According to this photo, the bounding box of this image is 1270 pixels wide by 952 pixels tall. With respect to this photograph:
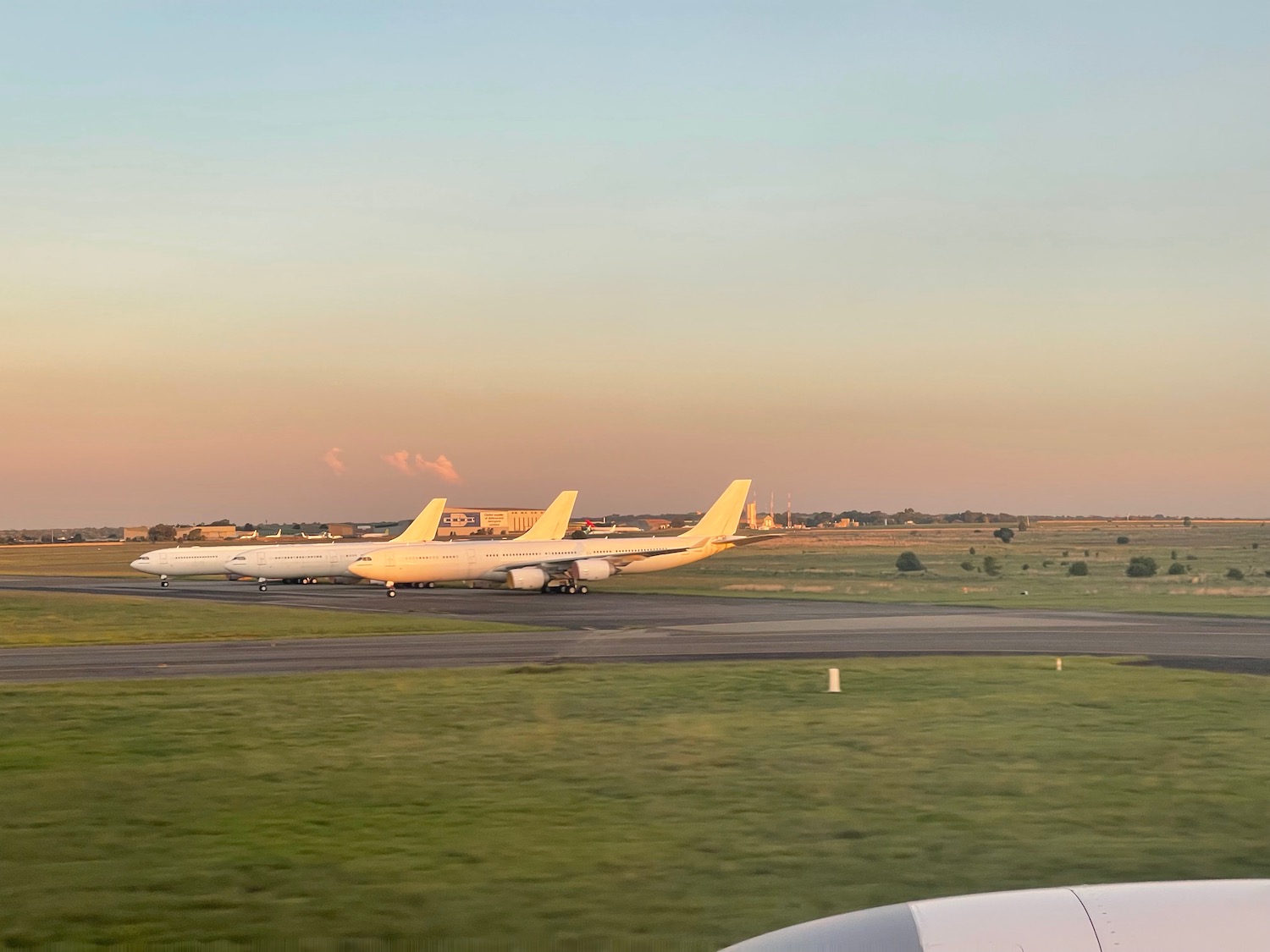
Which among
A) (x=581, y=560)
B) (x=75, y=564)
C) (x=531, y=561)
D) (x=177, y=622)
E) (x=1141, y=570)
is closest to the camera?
(x=177, y=622)

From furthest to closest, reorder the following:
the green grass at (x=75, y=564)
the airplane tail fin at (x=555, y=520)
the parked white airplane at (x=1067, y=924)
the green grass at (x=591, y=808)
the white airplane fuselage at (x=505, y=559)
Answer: the green grass at (x=75, y=564)
the airplane tail fin at (x=555, y=520)
the white airplane fuselage at (x=505, y=559)
the green grass at (x=591, y=808)
the parked white airplane at (x=1067, y=924)

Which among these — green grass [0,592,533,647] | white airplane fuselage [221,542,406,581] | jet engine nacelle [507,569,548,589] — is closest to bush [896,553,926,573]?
jet engine nacelle [507,569,548,589]

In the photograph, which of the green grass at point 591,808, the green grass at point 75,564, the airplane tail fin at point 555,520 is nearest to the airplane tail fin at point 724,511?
the airplane tail fin at point 555,520

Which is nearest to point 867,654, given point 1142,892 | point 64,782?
point 64,782

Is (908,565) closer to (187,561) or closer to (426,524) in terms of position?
(426,524)

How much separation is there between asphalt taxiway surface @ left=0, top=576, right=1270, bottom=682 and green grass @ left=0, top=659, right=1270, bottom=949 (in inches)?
304

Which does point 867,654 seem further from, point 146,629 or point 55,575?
point 55,575

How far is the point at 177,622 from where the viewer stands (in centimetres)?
4556

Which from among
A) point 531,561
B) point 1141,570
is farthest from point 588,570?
point 1141,570

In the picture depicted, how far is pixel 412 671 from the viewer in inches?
1039

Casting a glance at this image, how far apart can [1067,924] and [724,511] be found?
7644 centimetres

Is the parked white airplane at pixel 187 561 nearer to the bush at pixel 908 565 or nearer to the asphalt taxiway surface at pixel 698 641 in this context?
the asphalt taxiway surface at pixel 698 641

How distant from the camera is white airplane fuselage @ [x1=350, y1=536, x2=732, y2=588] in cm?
6644

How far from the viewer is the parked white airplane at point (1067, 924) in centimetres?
305
